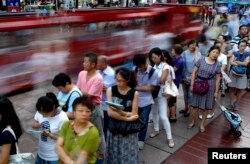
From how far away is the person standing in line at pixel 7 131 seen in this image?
8.47 feet

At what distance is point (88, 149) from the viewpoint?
257cm

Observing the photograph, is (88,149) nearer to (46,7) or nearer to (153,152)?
(153,152)

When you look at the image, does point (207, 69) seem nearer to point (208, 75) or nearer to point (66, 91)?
point (208, 75)

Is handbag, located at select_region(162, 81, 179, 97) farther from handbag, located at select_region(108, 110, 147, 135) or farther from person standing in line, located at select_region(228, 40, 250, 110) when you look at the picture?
person standing in line, located at select_region(228, 40, 250, 110)

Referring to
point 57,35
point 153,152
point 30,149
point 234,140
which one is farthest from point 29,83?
point 234,140

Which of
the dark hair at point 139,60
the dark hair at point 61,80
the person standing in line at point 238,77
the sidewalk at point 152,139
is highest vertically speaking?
the dark hair at point 139,60

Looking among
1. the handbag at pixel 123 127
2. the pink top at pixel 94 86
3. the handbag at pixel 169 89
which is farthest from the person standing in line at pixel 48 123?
the handbag at pixel 169 89

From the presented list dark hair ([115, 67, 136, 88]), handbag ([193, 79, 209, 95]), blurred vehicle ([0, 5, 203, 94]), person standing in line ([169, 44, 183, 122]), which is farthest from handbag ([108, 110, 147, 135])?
blurred vehicle ([0, 5, 203, 94])

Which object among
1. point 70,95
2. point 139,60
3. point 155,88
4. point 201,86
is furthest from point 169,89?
point 70,95

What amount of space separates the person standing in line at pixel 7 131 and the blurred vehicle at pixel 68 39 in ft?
11.3

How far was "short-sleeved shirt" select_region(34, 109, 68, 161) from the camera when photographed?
309 cm

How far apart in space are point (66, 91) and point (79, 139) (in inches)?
39.6

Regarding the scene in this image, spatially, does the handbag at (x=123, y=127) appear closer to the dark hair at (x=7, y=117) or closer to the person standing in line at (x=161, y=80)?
the dark hair at (x=7, y=117)

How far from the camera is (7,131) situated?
2.64 m
